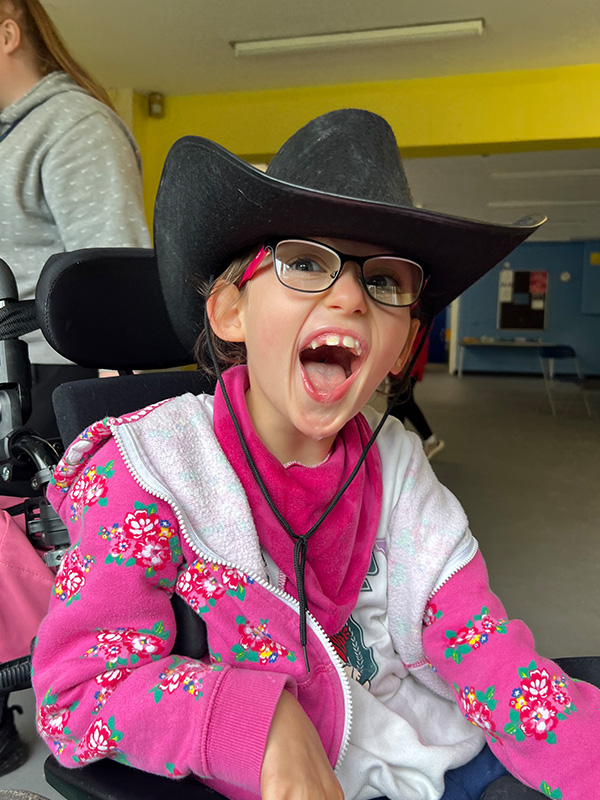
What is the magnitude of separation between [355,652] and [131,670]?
1.07 feet

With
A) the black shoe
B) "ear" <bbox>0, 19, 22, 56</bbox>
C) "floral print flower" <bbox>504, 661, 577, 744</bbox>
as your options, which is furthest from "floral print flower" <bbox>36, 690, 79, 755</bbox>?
"ear" <bbox>0, 19, 22, 56</bbox>

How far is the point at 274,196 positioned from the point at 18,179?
83 cm

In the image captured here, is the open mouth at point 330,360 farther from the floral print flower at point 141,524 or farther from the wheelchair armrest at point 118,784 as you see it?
the wheelchair armrest at point 118,784

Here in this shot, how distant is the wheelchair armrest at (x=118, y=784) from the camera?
2.06 ft

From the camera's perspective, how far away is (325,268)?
778 mm

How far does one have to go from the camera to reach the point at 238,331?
0.89 meters

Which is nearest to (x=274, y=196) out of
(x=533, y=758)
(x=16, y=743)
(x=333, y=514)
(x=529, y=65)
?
(x=333, y=514)

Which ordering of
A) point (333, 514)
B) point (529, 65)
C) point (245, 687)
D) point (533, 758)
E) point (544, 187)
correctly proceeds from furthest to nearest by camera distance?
point (544, 187) → point (529, 65) → point (333, 514) → point (533, 758) → point (245, 687)

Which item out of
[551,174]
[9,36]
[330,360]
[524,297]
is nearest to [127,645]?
[330,360]

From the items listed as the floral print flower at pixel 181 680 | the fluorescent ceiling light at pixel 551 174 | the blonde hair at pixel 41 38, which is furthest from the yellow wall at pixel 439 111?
the floral print flower at pixel 181 680

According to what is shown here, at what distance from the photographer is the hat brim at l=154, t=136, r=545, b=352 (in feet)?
2.31

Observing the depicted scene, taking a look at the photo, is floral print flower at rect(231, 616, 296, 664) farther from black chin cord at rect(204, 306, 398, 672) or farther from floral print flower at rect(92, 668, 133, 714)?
floral print flower at rect(92, 668, 133, 714)

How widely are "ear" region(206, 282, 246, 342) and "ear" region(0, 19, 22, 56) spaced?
92cm

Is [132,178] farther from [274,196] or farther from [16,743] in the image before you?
[16,743]
